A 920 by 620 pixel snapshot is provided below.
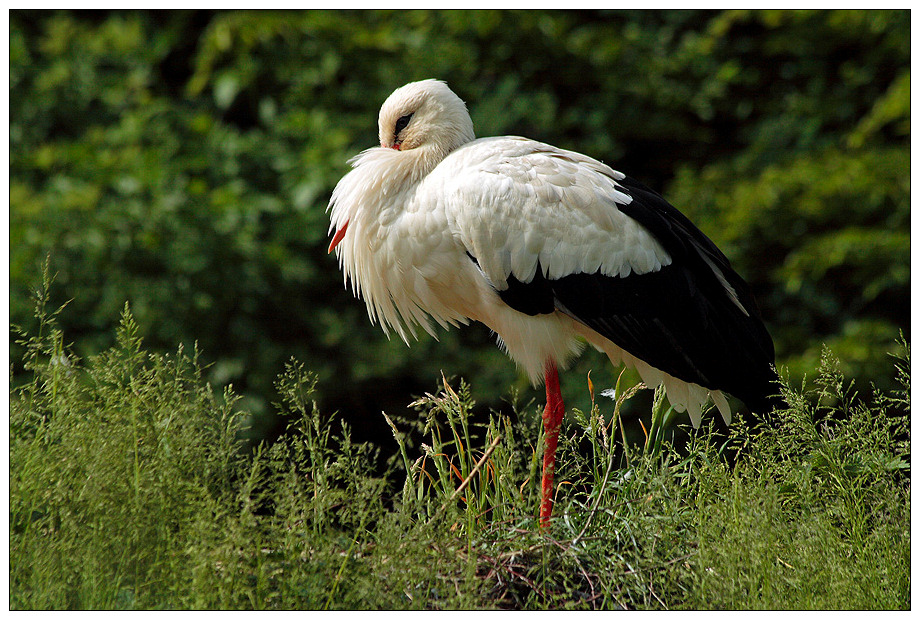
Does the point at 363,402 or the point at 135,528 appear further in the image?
the point at 363,402

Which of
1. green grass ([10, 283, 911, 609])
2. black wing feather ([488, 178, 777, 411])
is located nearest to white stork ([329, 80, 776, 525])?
black wing feather ([488, 178, 777, 411])

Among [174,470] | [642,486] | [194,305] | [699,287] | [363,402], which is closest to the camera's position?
[174,470]

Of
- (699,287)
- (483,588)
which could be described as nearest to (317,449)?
(483,588)

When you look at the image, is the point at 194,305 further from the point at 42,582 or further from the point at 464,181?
the point at 42,582

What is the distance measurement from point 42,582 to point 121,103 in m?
3.49

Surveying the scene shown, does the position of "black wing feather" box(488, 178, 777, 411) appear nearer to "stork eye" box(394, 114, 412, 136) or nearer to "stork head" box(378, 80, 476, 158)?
"stork head" box(378, 80, 476, 158)

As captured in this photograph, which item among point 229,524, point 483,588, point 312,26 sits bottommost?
point 483,588

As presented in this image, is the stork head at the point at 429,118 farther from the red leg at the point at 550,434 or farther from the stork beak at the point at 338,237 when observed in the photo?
the red leg at the point at 550,434

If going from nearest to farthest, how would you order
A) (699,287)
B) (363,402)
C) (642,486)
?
1. (642,486)
2. (699,287)
3. (363,402)

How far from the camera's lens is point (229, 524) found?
1.64 meters

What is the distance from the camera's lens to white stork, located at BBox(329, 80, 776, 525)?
240cm

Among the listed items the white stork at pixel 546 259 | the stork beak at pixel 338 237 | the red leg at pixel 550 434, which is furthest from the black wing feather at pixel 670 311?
the stork beak at pixel 338 237

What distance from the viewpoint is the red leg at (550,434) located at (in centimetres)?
228

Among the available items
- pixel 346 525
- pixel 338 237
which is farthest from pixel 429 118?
pixel 346 525
